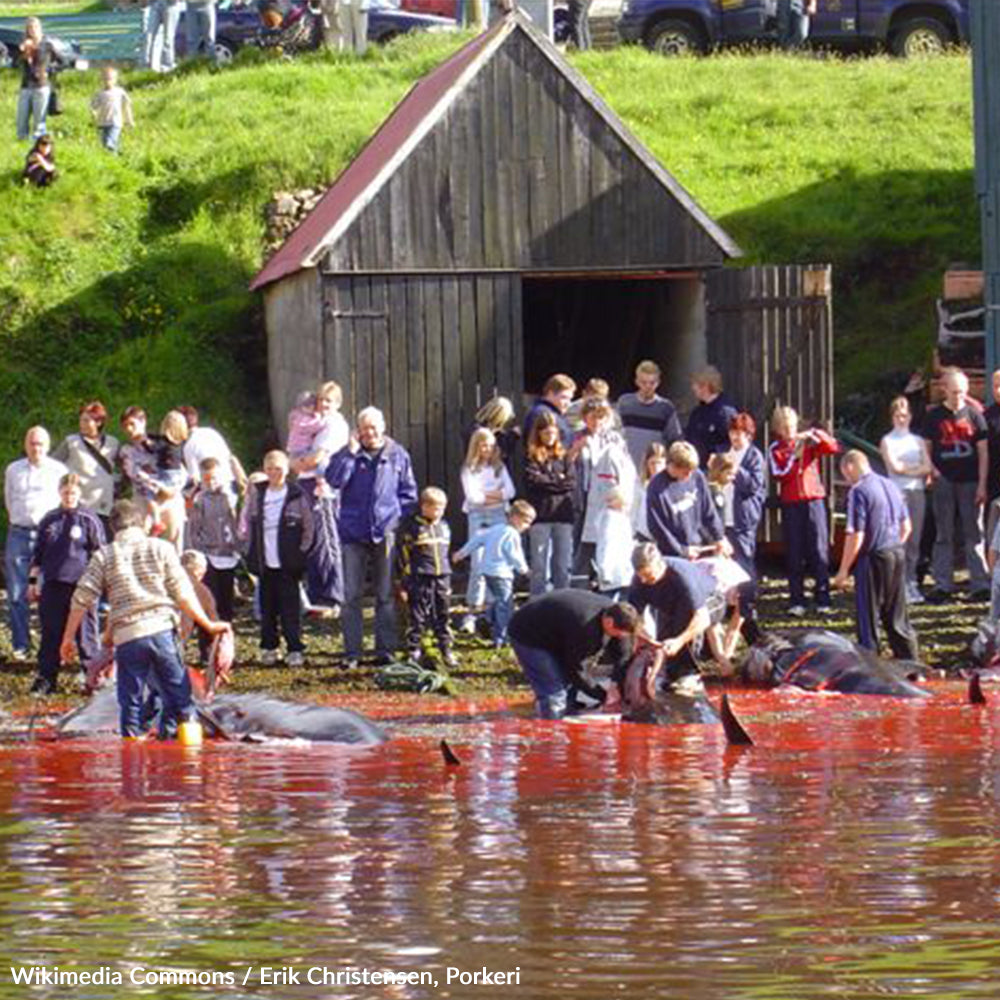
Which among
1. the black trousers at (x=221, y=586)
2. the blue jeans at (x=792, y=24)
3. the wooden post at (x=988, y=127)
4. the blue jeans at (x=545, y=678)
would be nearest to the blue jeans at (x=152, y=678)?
the blue jeans at (x=545, y=678)

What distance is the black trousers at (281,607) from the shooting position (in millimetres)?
19359

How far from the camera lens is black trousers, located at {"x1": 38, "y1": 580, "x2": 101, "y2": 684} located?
18562 millimetres

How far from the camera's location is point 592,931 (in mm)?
10250

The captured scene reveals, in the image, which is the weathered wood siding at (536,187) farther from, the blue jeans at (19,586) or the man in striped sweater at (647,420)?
the blue jeans at (19,586)

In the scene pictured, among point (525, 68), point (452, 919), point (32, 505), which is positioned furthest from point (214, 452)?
point (452, 919)

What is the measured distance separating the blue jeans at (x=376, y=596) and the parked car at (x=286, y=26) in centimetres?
1895

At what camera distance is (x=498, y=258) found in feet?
76.6

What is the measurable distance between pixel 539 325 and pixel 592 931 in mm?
18358

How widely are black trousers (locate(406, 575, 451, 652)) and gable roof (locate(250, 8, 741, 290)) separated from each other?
184 inches

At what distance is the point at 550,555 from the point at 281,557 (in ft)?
6.98

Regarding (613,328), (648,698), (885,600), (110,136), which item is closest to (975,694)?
(885,600)

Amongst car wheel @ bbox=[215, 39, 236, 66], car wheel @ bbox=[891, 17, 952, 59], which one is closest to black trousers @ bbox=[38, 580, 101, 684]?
car wheel @ bbox=[215, 39, 236, 66]

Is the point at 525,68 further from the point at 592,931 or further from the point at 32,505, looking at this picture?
the point at 592,931

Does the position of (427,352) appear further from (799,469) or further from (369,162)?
(799,469)
